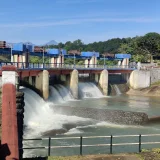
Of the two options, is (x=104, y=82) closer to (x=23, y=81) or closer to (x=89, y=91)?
(x=89, y=91)

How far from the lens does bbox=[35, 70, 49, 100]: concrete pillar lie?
43.6m

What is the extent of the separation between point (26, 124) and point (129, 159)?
58.4ft

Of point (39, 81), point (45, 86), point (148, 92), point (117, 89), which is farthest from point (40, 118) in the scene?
point (117, 89)

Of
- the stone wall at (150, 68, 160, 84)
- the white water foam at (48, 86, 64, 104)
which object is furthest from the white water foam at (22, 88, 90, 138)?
the stone wall at (150, 68, 160, 84)

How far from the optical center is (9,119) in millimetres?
10188

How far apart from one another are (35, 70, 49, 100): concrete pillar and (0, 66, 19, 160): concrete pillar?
3215cm

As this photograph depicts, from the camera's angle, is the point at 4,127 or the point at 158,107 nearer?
the point at 4,127

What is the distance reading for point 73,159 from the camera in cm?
1262

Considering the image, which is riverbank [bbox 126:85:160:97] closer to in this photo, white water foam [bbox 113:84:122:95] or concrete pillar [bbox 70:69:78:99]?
white water foam [bbox 113:84:122:95]

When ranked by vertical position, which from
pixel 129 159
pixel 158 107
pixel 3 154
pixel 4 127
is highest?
pixel 4 127

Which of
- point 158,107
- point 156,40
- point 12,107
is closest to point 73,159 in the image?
point 12,107

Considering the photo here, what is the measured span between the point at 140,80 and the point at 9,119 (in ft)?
196

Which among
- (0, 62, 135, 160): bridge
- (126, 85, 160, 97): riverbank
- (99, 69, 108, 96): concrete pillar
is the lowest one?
(126, 85, 160, 97): riverbank

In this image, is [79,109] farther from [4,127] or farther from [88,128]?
[4,127]
